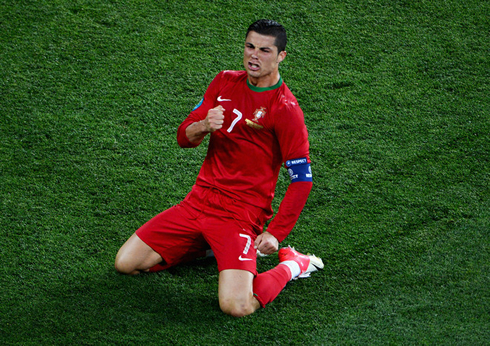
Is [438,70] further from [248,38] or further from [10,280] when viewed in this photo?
[10,280]

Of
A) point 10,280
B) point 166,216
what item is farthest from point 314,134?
point 10,280

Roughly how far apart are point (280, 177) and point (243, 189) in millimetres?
1022

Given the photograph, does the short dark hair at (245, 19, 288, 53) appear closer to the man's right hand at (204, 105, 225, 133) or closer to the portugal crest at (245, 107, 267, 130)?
the portugal crest at (245, 107, 267, 130)

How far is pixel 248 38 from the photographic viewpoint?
353 cm

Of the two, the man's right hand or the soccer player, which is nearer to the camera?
the man's right hand

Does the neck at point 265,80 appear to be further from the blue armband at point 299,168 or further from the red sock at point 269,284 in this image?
the red sock at point 269,284

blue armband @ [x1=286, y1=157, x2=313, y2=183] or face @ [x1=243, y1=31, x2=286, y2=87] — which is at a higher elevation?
face @ [x1=243, y1=31, x2=286, y2=87]

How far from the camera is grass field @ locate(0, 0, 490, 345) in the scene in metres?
3.47

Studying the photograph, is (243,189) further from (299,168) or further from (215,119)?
(215,119)

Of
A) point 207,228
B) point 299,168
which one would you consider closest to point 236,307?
point 207,228

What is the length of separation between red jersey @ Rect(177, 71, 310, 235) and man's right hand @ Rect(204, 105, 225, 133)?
246 millimetres

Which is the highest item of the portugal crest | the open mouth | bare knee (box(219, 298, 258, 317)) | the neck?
the open mouth

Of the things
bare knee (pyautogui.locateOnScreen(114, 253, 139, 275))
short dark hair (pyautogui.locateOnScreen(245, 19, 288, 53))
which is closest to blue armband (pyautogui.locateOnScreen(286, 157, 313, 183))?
short dark hair (pyautogui.locateOnScreen(245, 19, 288, 53))

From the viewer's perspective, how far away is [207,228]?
3.66 m
